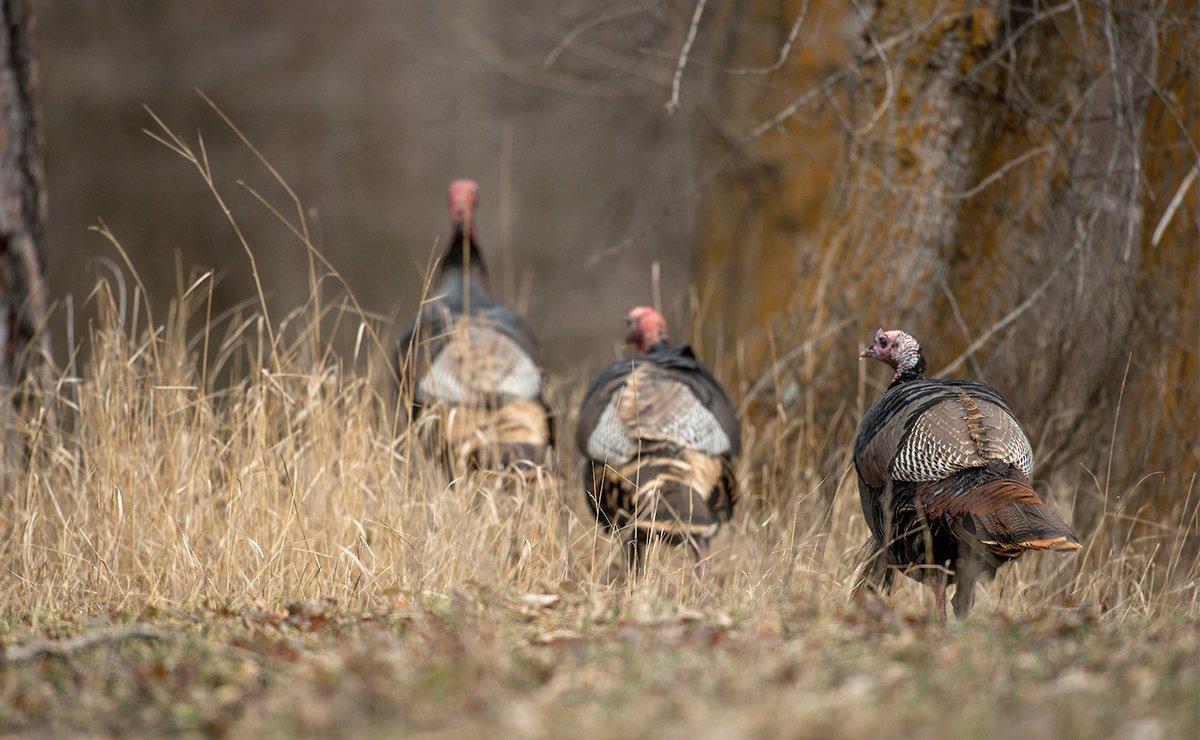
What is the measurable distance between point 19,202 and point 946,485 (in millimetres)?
3763

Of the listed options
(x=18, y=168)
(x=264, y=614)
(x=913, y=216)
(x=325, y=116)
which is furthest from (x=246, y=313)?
(x=264, y=614)

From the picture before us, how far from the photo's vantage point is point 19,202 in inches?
207

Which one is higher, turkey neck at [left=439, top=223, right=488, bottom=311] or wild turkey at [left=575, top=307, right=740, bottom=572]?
turkey neck at [left=439, top=223, right=488, bottom=311]

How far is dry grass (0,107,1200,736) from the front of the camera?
234 centimetres

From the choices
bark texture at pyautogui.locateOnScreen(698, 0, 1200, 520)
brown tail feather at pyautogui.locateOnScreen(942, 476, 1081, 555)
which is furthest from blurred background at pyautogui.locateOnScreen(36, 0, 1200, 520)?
brown tail feather at pyautogui.locateOnScreen(942, 476, 1081, 555)

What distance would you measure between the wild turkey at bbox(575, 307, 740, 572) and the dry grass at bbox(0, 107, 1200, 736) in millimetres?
208

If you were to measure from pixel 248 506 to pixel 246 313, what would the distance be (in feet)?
32.1

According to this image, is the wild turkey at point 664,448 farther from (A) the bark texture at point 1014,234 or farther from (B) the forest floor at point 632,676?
(B) the forest floor at point 632,676

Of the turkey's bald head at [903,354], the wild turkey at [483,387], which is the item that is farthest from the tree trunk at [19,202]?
the turkey's bald head at [903,354]

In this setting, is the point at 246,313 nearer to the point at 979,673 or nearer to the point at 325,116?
the point at 325,116

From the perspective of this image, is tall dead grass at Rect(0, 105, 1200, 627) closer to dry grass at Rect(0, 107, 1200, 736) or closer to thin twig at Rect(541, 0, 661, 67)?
dry grass at Rect(0, 107, 1200, 736)

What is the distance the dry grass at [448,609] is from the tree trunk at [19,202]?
14.0 inches

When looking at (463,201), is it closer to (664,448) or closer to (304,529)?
(664,448)

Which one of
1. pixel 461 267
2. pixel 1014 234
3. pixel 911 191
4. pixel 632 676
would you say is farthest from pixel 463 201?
pixel 632 676
